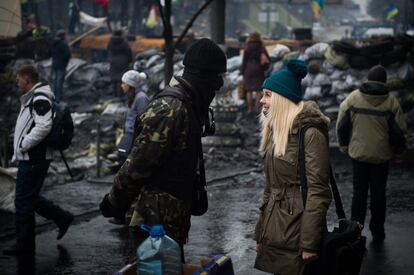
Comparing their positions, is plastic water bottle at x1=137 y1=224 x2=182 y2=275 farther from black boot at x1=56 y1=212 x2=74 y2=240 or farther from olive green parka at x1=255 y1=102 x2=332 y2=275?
black boot at x1=56 y1=212 x2=74 y2=240

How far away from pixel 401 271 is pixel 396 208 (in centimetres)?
302

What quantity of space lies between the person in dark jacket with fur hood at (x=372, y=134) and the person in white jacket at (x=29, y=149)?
299 centimetres

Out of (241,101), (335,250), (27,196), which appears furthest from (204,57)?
(241,101)

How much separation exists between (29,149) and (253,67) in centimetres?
1111

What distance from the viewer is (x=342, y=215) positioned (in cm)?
511

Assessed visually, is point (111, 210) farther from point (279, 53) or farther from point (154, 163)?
point (279, 53)

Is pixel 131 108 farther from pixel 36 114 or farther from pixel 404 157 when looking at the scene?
pixel 404 157

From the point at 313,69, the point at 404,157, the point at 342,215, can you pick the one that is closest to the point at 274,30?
the point at 313,69

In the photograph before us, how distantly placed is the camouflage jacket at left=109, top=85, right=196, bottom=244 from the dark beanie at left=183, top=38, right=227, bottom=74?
0.31m

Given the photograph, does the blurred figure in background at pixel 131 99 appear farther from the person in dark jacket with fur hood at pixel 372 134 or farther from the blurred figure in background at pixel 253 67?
the blurred figure in background at pixel 253 67

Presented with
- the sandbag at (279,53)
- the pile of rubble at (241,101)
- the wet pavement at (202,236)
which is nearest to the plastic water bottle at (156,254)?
the wet pavement at (202,236)

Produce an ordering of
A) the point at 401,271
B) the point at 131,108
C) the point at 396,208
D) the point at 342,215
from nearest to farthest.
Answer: the point at 342,215 → the point at 401,271 → the point at 131,108 → the point at 396,208

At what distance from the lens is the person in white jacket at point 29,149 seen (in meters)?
7.31

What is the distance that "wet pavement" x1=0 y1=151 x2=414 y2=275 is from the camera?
23.9 feet
